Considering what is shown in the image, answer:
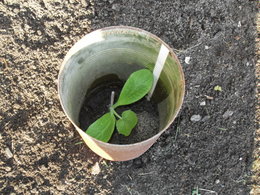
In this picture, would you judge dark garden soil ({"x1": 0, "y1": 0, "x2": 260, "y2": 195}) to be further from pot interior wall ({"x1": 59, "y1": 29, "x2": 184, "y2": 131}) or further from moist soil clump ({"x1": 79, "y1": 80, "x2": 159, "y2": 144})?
pot interior wall ({"x1": 59, "y1": 29, "x2": 184, "y2": 131})

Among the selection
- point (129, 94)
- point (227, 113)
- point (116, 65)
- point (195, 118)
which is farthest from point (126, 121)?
point (227, 113)

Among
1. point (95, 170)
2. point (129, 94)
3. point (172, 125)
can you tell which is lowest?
point (95, 170)

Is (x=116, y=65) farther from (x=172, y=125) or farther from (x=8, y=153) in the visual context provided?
(x=8, y=153)

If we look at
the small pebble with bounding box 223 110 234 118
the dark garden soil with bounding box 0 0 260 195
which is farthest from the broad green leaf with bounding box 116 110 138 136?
the small pebble with bounding box 223 110 234 118

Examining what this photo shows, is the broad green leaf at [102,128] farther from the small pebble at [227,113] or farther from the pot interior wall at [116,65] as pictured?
the small pebble at [227,113]

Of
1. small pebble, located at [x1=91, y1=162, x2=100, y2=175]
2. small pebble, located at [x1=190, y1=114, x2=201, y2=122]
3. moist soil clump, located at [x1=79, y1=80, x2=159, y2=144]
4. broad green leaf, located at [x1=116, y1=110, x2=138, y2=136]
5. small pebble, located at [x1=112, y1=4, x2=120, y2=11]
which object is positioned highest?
small pebble, located at [x1=112, y1=4, x2=120, y2=11]

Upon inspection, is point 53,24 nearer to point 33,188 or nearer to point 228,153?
point 33,188

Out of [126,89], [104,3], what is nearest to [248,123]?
[126,89]
